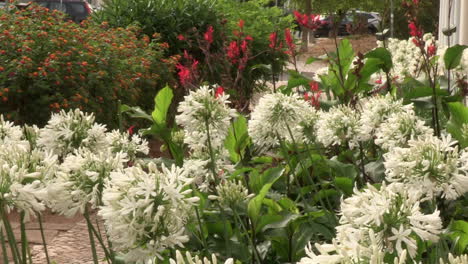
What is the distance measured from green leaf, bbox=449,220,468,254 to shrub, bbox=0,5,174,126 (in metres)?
5.37

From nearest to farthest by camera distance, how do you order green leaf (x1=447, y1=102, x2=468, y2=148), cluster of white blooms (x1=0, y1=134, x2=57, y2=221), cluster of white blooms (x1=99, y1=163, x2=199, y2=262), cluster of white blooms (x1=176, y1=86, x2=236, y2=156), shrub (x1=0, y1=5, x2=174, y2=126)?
cluster of white blooms (x1=99, y1=163, x2=199, y2=262)
cluster of white blooms (x1=0, y1=134, x2=57, y2=221)
cluster of white blooms (x1=176, y1=86, x2=236, y2=156)
green leaf (x1=447, y1=102, x2=468, y2=148)
shrub (x1=0, y1=5, x2=174, y2=126)

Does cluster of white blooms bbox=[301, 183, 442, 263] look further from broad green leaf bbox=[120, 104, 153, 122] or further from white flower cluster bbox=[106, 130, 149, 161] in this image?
broad green leaf bbox=[120, 104, 153, 122]

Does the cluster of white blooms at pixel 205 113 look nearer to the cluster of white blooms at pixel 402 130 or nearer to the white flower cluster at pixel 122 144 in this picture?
the white flower cluster at pixel 122 144

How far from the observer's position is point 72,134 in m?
2.70

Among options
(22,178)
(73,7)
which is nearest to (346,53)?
(22,178)

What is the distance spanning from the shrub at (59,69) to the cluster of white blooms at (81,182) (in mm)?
5380

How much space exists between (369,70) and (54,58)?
453 centimetres

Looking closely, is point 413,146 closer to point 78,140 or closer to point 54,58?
point 78,140

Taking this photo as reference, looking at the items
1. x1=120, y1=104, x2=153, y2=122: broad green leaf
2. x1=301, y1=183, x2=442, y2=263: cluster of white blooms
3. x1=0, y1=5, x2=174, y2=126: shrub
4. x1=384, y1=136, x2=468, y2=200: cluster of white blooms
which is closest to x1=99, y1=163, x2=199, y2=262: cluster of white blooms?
x1=301, y1=183, x2=442, y2=263: cluster of white blooms

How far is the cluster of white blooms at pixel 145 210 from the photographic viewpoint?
1.79 m

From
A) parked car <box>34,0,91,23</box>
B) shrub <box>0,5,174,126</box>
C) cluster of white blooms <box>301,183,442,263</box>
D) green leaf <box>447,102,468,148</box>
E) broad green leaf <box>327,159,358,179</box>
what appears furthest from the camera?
parked car <box>34,0,91,23</box>

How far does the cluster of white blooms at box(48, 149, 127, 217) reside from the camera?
2.16m

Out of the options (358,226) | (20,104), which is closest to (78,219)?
(20,104)

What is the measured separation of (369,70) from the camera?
164 inches
